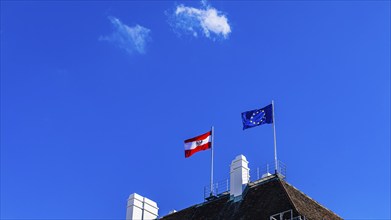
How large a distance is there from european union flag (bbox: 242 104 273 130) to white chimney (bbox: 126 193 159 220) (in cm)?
987

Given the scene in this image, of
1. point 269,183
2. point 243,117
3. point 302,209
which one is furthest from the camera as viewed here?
point 243,117

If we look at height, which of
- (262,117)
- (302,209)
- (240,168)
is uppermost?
(262,117)

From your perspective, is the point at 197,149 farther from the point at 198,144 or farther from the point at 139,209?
the point at 139,209

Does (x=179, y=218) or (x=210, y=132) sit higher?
(x=210, y=132)

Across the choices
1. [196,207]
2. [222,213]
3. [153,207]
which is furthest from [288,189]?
[153,207]

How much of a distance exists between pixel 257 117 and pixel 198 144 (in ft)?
17.1

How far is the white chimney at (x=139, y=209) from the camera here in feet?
176

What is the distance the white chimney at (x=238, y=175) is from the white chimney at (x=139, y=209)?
26.8ft

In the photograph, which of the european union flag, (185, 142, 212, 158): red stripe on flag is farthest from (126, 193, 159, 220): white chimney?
the european union flag

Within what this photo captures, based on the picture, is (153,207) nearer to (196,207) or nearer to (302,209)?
(196,207)

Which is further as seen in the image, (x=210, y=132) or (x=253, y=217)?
(x=210, y=132)

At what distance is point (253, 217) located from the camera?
146 feet

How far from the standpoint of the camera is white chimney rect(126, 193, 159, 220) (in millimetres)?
53562

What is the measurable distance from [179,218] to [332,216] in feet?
33.9
